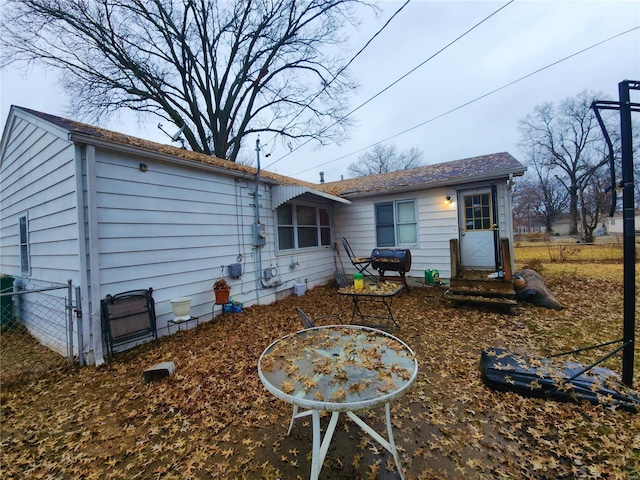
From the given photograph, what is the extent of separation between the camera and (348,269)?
8.63 metres

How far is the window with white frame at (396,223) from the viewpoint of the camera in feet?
24.6

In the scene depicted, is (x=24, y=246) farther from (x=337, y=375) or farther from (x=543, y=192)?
(x=543, y=192)

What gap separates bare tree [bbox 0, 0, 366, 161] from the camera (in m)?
9.14

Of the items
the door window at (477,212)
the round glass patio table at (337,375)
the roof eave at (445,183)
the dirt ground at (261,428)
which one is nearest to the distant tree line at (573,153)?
the door window at (477,212)

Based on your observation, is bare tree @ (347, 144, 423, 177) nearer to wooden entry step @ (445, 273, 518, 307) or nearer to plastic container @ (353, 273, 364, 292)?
wooden entry step @ (445, 273, 518, 307)

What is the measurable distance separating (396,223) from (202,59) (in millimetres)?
12223

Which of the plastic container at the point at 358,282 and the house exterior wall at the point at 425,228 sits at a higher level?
the house exterior wall at the point at 425,228

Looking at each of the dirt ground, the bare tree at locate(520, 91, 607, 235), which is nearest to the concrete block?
the dirt ground

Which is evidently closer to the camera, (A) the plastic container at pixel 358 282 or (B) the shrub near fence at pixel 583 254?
(A) the plastic container at pixel 358 282

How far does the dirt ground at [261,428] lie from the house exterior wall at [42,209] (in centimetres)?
164

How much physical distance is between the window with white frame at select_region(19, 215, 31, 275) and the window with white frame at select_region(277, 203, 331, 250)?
4871 millimetres

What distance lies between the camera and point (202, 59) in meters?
12.4

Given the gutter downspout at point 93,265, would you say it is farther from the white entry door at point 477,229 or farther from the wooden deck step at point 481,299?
the white entry door at point 477,229

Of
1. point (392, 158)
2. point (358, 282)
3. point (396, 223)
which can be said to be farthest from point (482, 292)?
point (392, 158)
